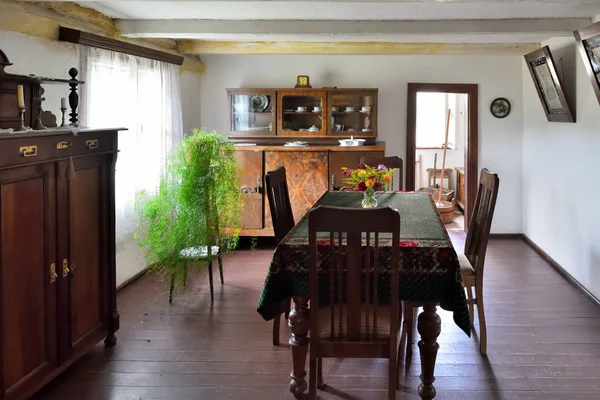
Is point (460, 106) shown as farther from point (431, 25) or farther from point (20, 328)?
point (20, 328)

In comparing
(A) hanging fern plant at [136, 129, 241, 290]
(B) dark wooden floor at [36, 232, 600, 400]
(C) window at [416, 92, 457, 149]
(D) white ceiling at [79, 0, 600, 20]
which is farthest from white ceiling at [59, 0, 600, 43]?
(C) window at [416, 92, 457, 149]

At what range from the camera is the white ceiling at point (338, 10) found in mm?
4258

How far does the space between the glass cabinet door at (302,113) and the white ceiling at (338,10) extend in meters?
1.73

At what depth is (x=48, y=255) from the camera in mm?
2969

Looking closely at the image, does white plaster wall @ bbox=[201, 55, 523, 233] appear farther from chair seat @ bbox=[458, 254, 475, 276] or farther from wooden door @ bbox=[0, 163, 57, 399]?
wooden door @ bbox=[0, 163, 57, 399]

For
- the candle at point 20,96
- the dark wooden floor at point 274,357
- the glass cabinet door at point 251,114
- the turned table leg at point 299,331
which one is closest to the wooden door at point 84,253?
the dark wooden floor at point 274,357

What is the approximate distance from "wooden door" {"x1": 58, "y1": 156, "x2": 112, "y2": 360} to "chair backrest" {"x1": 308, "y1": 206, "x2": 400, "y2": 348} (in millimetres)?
1381

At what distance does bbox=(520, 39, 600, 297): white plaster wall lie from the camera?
475cm

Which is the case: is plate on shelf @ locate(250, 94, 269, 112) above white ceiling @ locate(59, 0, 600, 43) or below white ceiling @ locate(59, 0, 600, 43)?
below

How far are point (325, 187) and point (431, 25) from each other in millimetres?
2084

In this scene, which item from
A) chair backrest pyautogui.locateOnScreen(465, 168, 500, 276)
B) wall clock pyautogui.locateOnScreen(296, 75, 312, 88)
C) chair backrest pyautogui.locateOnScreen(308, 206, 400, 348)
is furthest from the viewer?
wall clock pyautogui.locateOnScreen(296, 75, 312, 88)

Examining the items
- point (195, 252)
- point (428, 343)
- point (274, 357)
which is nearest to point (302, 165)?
point (195, 252)

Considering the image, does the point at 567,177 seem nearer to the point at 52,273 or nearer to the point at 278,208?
the point at 278,208

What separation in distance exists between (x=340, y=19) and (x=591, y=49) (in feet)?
6.35
